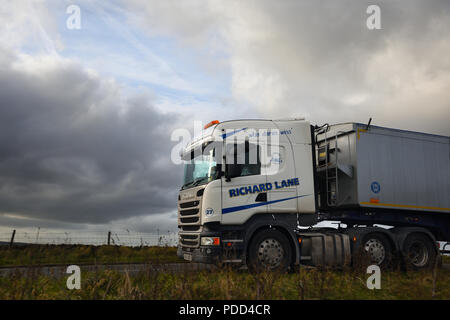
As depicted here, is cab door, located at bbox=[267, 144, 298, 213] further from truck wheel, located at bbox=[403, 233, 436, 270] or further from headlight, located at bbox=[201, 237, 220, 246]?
truck wheel, located at bbox=[403, 233, 436, 270]

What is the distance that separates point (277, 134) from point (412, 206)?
16.5ft

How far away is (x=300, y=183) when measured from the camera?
9.84 m

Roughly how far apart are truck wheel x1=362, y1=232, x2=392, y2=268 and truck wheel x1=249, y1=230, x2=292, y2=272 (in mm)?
2550

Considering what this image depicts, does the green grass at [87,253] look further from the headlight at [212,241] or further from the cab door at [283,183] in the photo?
the cab door at [283,183]

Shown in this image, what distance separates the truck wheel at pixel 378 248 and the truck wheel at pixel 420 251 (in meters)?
0.64

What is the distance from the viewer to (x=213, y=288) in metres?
6.34

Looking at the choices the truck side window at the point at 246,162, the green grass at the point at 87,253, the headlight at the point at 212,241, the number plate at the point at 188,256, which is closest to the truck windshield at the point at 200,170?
the truck side window at the point at 246,162

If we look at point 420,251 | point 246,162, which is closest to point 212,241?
point 246,162

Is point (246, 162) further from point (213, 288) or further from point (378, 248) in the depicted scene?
point (378, 248)

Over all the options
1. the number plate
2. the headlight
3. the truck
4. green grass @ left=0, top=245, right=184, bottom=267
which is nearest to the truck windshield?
the truck

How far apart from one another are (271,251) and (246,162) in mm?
2208

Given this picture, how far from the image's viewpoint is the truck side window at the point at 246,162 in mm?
9148

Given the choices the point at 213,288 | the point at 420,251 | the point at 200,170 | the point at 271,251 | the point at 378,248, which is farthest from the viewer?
the point at 420,251
